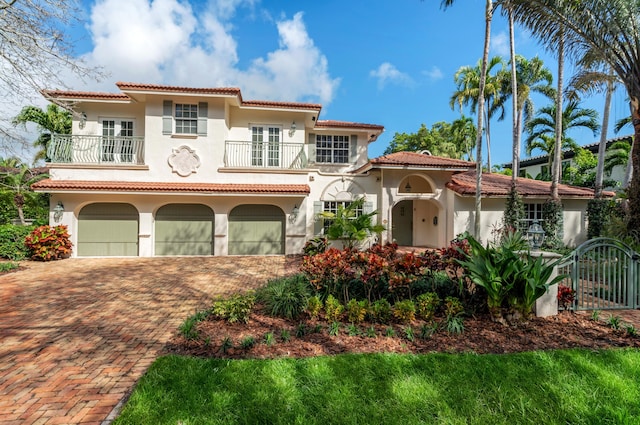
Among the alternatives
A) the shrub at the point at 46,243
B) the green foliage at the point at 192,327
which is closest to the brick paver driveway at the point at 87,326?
the green foliage at the point at 192,327

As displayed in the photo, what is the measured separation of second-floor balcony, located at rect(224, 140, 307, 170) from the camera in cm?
1539

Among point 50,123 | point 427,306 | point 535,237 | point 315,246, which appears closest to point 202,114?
point 315,246

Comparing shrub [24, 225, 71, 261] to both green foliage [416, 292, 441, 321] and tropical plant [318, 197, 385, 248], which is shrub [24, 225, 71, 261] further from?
green foliage [416, 292, 441, 321]

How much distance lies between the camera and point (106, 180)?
46.3ft

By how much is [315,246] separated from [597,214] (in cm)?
1541

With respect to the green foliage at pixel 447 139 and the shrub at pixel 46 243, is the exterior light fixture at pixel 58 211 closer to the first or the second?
the shrub at pixel 46 243

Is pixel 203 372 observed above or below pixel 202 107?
below

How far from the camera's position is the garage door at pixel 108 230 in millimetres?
14016

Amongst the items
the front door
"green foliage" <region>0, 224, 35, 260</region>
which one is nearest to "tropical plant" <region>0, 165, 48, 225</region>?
"green foliage" <region>0, 224, 35, 260</region>

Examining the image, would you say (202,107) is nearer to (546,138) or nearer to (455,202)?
(455,202)

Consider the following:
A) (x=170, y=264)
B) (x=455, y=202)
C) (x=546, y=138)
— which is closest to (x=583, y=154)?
Answer: (x=546, y=138)

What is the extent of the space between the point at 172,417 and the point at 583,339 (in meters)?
6.07

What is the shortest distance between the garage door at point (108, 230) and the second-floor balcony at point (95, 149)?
226 centimetres

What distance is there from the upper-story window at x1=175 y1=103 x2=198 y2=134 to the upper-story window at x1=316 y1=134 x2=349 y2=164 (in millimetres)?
6385
